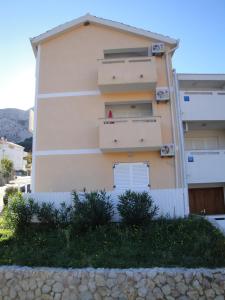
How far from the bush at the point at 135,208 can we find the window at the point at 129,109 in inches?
275

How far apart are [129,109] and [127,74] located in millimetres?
2360

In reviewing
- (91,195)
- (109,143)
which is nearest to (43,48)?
(109,143)

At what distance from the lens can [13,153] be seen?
2532 inches

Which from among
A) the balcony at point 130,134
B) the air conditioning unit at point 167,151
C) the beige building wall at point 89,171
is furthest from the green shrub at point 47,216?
the air conditioning unit at point 167,151

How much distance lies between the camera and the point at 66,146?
52.9 feet

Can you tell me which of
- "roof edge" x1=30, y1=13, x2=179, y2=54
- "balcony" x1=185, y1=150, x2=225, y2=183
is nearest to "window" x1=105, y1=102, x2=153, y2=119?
"balcony" x1=185, y1=150, x2=225, y2=183

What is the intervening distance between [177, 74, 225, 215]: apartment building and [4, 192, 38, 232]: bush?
28.4 feet

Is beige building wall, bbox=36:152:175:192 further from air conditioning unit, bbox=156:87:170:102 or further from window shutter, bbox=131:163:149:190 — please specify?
air conditioning unit, bbox=156:87:170:102

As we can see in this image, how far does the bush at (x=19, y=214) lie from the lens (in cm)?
1190

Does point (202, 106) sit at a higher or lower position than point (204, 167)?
higher

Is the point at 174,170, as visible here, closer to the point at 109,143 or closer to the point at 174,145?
the point at 174,145

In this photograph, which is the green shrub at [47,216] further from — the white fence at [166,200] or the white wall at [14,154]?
the white wall at [14,154]

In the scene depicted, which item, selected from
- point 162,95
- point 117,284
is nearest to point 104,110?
point 162,95

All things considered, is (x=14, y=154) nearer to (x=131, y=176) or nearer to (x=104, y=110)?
(x=104, y=110)
